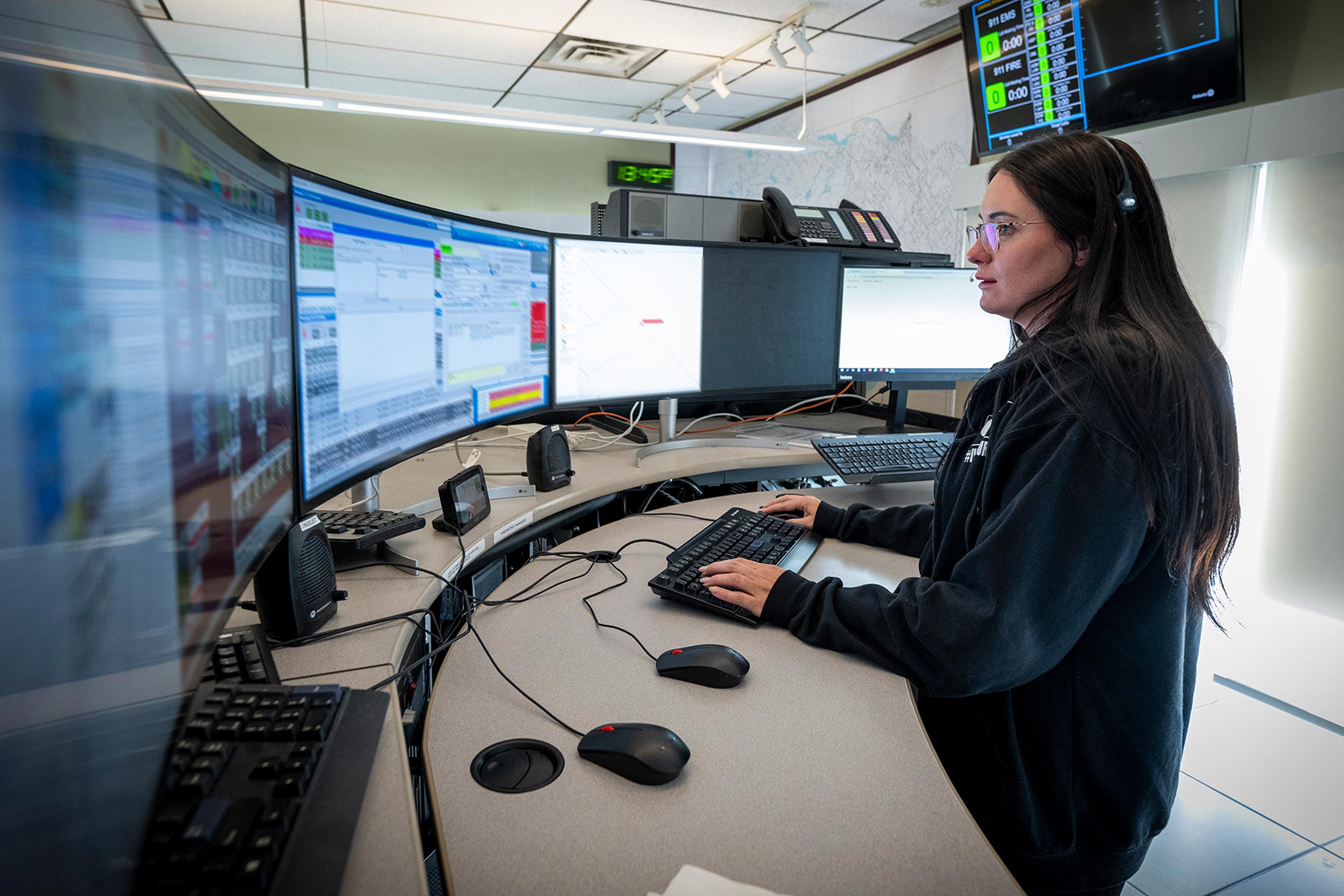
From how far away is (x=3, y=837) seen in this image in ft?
0.84

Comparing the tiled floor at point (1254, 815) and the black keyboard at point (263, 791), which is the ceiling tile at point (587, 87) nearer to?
the tiled floor at point (1254, 815)

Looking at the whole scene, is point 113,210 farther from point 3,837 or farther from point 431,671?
point 431,671

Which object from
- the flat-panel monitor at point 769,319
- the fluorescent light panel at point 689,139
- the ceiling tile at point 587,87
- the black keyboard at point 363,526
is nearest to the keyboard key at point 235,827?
the black keyboard at point 363,526

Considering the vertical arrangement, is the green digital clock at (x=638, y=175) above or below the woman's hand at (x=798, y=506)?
above

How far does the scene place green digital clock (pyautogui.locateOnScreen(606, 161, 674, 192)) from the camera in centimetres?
662

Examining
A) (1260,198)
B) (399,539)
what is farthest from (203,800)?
(1260,198)

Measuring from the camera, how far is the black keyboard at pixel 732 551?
38.1 inches

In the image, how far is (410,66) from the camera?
466 centimetres

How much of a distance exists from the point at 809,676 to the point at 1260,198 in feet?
8.30

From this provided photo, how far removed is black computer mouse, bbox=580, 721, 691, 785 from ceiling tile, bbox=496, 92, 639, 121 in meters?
5.36

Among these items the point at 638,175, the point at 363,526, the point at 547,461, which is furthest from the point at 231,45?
the point at 363,526

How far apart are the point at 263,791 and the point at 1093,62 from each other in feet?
10.9

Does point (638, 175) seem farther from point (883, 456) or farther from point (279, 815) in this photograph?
point (279, 815)

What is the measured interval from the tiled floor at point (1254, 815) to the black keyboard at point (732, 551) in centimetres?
102
